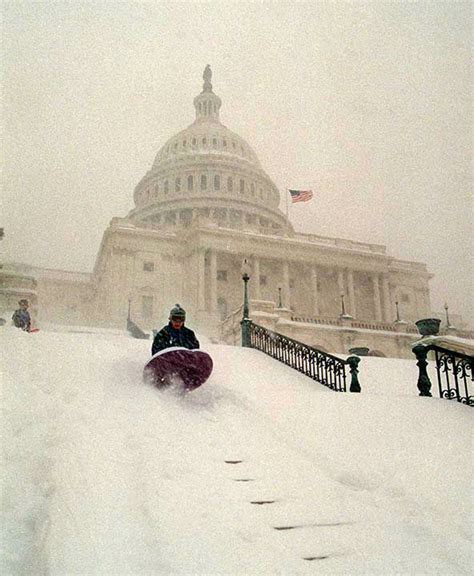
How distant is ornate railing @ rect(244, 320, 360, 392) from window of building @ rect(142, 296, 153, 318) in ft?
108

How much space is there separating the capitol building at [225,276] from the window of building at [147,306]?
9cm

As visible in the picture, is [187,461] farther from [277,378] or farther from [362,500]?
[277,378]

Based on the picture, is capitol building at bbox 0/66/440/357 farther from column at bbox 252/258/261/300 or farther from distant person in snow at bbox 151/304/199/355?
distant person in snow at bbox 151/304/199/355

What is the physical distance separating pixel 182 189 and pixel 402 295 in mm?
31904

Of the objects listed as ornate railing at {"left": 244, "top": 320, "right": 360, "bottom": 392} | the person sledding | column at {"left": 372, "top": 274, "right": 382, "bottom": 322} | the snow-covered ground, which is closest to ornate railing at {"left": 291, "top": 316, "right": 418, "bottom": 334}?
ornate railing at {"left": 244, "top": 320, "right": 360, "bottom": 392}

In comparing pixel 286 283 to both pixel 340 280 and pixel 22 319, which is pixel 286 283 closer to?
pixel 340 280

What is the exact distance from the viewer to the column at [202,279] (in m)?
47.7

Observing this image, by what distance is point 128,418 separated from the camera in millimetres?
6648

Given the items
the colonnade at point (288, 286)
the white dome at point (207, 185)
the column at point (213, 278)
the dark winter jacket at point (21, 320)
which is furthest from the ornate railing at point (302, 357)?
the white dome at point (207, 185)

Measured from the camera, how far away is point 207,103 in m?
89.2

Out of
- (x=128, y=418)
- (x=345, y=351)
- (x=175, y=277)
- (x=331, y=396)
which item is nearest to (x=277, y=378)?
(x=331, y=396)

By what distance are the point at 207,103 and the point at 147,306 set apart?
2013 inches

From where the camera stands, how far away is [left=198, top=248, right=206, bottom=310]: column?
157 feet

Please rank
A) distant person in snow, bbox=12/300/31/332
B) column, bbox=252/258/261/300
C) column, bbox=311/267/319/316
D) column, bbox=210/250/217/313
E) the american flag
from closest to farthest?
1. distant person in snow, bbox=12/300/31/332
2. the american flag
3. column, bbox=210/250/217/313
4. column, bbox=252/258/261/300
5. column, bbox=311/267/319/316
